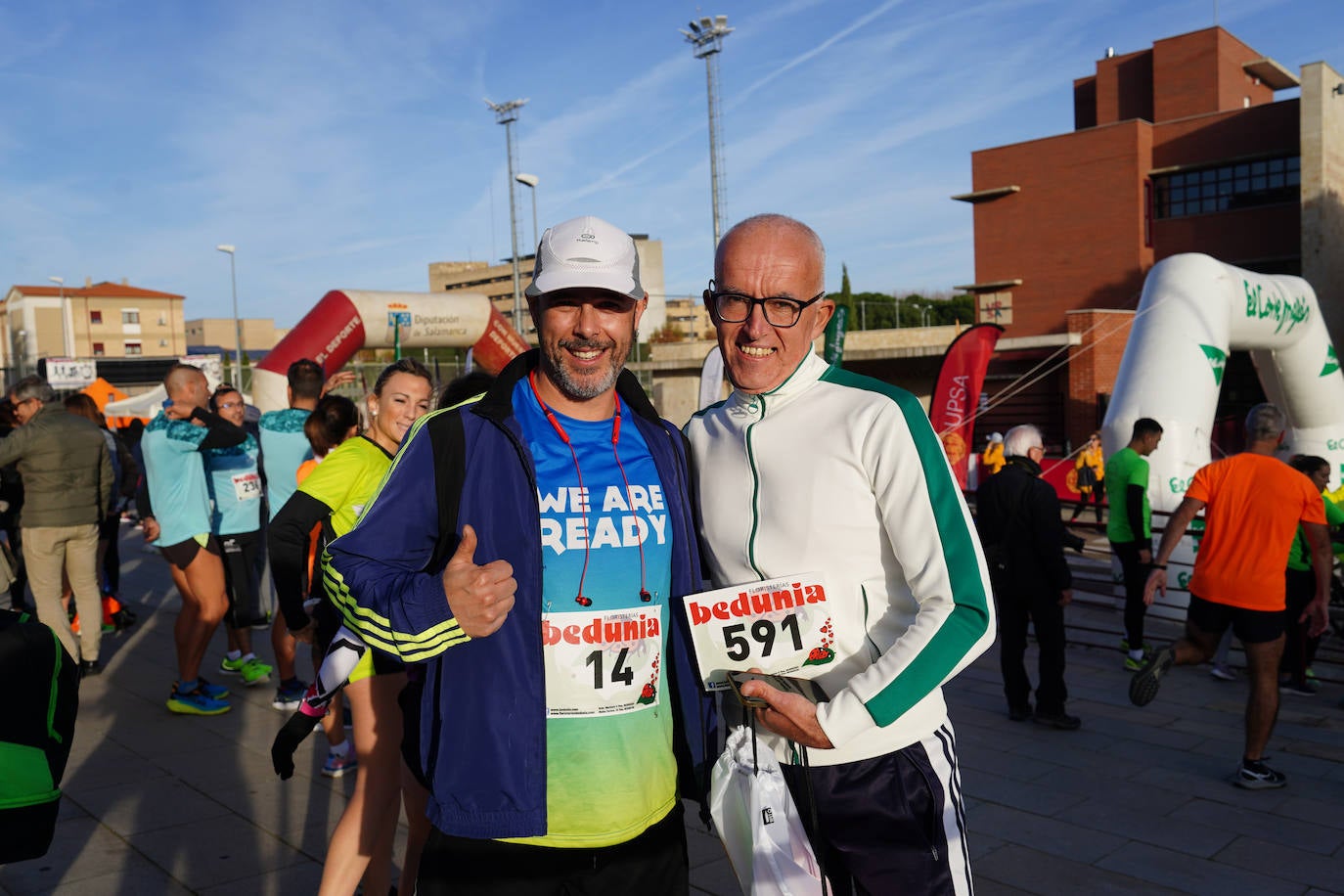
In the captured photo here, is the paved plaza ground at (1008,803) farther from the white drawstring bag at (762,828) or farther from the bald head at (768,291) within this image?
the bald head at (768,291)

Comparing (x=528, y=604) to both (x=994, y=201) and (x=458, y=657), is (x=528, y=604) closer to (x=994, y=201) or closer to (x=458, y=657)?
(x=458, y=657)

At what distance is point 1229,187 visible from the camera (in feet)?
97.5

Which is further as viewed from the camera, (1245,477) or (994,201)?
(994,201)

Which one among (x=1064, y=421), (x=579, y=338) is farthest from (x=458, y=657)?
(x=1064, y=421)

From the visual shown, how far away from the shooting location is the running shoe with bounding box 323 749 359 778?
521 cm

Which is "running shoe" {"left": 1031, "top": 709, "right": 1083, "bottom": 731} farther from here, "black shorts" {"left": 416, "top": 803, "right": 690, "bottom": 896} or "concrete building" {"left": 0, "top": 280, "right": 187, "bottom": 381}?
"concrete building" {"left": 0, "top": 280, "right": 187, "bottom": 381}

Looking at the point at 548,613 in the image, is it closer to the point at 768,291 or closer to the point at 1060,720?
the point at 768,291

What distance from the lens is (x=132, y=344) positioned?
96.3 m

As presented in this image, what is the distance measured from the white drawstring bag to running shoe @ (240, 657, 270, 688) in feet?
18.7

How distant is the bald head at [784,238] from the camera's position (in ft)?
7.74

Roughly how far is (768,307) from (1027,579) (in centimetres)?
488

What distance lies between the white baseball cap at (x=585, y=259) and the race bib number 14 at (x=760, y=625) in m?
0.75

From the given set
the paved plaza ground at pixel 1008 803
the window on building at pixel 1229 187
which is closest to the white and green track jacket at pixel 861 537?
the paved plaza ground at pixel 1008 803

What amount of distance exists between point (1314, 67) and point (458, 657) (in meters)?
30.4
